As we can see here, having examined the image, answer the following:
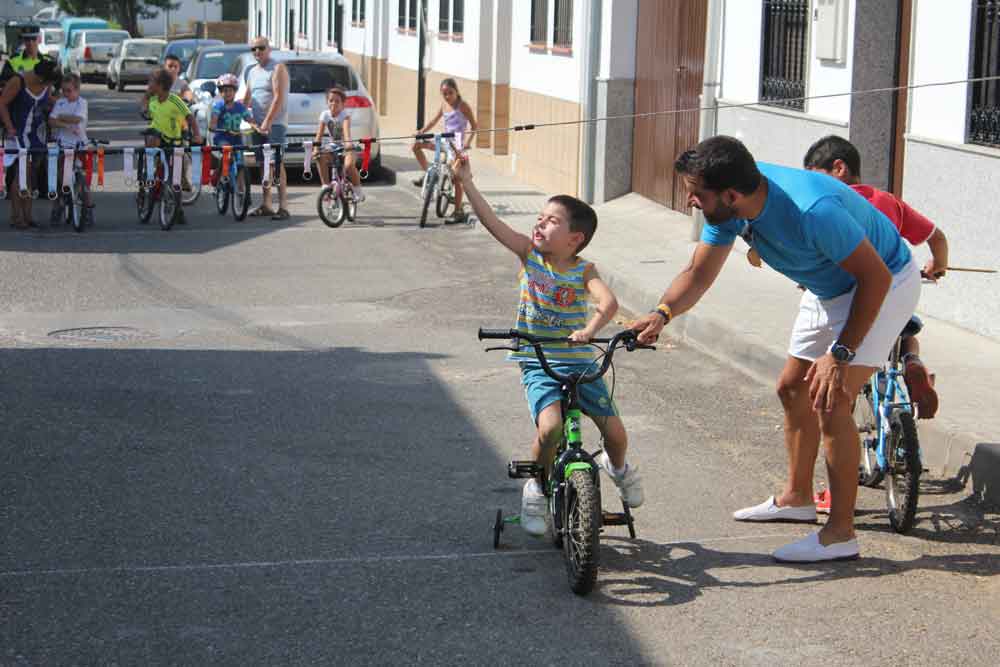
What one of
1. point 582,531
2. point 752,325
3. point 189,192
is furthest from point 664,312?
Result: point 189,192

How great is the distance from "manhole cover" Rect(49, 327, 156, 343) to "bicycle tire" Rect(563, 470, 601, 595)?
573cm

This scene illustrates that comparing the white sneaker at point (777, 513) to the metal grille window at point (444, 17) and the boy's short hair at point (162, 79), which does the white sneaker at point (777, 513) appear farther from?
the metal grille window at point (444, 17)

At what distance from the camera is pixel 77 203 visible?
16562mm

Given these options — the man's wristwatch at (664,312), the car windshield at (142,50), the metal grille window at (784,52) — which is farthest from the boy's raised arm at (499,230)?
the car windshield at (142,50)

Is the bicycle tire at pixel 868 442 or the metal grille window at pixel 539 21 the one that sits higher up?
the metal grille window at pixel 539 21

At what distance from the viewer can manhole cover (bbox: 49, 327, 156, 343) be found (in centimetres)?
1082

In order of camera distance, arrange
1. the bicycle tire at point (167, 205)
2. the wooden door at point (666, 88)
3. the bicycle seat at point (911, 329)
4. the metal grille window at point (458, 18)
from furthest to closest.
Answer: the metal grille window at point (458, 18) < the wooden door at point (666, 88) < the bicycle tire at point (167, 205) < the bicycle seat at point (911, 329)

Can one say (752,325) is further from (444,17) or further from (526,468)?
(444,17)

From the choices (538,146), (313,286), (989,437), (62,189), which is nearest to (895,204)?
(989,437)

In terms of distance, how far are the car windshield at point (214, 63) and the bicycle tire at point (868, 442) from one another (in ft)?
72.1

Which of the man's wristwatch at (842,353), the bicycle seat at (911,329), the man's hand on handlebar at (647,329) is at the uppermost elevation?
the man's hand on handlebar at (647,329)

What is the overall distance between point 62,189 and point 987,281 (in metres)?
9.73

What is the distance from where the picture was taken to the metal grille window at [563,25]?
814 inches

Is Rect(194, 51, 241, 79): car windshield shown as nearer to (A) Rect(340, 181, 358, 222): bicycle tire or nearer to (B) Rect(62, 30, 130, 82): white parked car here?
(A) Rect(340, 181, 358, 222): bicycle tire
